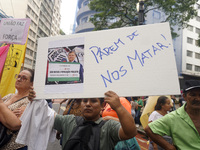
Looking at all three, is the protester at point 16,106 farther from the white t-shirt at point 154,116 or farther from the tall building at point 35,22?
the tall building at point 35,22

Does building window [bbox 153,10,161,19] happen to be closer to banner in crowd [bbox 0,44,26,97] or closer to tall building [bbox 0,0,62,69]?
tall building [bbox 0,0,62,69]

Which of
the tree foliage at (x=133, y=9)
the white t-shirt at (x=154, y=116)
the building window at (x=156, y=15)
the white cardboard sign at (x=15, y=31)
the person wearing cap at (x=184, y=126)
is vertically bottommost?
the white t-shirt at (x=154, y=116)

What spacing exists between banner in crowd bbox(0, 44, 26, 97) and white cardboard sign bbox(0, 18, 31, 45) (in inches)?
7.4

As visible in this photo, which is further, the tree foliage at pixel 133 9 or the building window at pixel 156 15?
the building window at pixel 156 15

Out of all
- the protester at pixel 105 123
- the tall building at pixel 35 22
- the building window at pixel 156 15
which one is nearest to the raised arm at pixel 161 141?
the protester at pixel 105 123

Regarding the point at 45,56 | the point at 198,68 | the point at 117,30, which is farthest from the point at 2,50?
the point at 198,68

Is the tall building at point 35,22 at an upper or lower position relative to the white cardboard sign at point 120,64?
upper

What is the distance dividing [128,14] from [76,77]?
43.7 feet

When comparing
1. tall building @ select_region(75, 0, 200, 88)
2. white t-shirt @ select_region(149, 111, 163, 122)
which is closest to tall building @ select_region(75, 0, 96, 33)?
tall building @ select_region(75, 0, 200, 88)

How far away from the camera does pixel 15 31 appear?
245 cm

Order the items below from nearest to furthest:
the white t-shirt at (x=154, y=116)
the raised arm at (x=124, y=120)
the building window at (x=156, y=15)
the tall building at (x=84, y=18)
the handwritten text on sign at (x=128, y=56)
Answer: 1. the raised arm at (x=124, y=120)
2. the handwritten text on sign at (x=128, y=56)
3. the white t-shirt at (x=154, y=116)
4. the building window at (x=156, y=15)
5. the tall building at (x=84, y=18)

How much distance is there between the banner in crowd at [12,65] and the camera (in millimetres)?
2583

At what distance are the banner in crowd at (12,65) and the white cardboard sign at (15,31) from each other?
0.19 meters

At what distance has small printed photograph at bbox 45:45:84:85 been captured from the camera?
4.53ft
